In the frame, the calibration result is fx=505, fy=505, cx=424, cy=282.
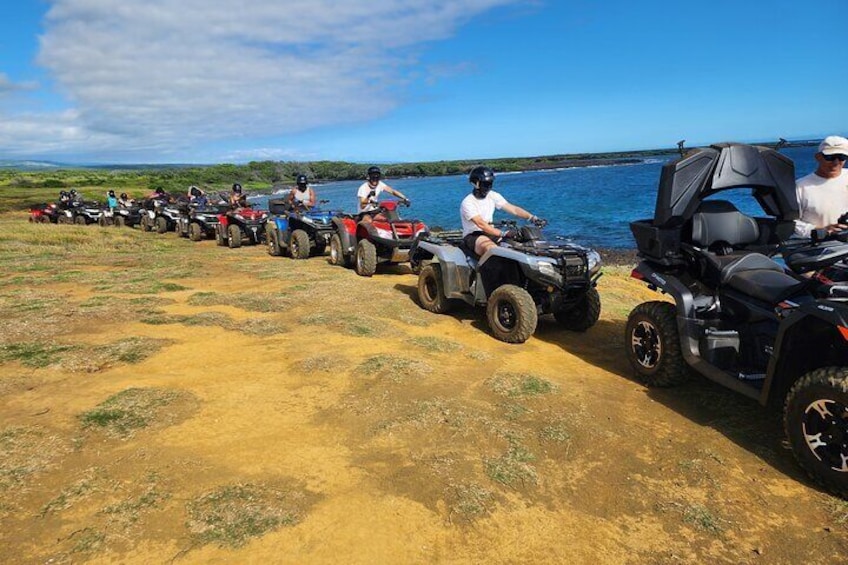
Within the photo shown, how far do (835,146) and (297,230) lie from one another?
11109 mm

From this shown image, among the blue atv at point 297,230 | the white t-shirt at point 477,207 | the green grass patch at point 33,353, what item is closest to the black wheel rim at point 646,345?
the white t-shirt at point 477,207

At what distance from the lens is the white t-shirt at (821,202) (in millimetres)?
4859

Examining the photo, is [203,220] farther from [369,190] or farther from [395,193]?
[395,193]

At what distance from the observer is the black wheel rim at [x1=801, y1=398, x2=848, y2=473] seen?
10.2ft

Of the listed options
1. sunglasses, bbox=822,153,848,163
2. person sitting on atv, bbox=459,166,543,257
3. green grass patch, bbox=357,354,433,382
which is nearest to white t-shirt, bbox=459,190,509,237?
person sitting on atv, bbox=459,166,543,257

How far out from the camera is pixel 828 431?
3170mm

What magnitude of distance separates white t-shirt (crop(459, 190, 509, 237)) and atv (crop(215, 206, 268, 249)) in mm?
10547

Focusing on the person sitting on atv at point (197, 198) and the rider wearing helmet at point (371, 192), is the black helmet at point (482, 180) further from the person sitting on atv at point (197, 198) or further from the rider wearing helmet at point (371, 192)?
the person sitting on atv at point (197, 198)

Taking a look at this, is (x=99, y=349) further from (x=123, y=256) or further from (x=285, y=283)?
(x=123, y=256)

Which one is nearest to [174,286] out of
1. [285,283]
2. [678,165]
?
[285,283]

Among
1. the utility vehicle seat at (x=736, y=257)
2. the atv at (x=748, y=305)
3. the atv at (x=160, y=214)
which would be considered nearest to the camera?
the atv at (x=748, y=305)

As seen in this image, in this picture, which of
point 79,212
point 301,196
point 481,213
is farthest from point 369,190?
point 79,212

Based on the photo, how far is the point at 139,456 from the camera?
3.42m

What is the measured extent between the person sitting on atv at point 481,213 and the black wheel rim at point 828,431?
3.91 m
